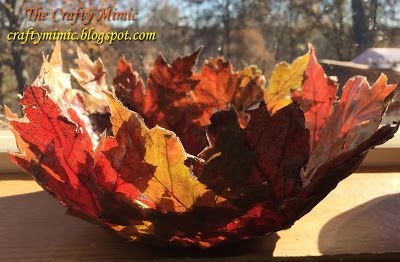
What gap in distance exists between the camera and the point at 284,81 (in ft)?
1.38

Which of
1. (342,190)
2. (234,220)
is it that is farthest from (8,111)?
(342,190)

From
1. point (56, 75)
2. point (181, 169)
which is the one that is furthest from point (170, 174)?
point (56, 75)

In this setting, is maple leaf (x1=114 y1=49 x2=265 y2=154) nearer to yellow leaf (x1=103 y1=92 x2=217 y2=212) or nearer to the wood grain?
the wood grain

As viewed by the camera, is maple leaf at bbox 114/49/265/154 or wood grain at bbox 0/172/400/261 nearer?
wood grain at bbox 0/172/400/261

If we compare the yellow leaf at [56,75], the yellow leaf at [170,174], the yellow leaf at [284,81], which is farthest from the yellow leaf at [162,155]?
the yellow leaf at [284,81]

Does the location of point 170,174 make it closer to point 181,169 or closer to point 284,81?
point 181,169

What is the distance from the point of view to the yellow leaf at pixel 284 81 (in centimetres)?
41

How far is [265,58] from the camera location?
946 mm

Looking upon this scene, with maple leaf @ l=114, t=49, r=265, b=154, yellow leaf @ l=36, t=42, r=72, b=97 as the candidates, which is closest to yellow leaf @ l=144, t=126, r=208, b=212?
yellow leaf @ l=36, t=42, r=72, b=97

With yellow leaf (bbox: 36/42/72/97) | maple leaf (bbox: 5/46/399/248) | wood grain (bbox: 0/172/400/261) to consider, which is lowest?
wood grain (bbox: 0/172/400/261)

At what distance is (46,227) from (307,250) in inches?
7.0

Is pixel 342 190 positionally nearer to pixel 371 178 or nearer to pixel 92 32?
pixel 371 178

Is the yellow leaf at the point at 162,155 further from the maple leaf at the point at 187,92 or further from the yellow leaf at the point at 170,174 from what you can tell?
the maple leaf at the point at 187,92

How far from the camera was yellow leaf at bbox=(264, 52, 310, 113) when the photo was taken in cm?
41
